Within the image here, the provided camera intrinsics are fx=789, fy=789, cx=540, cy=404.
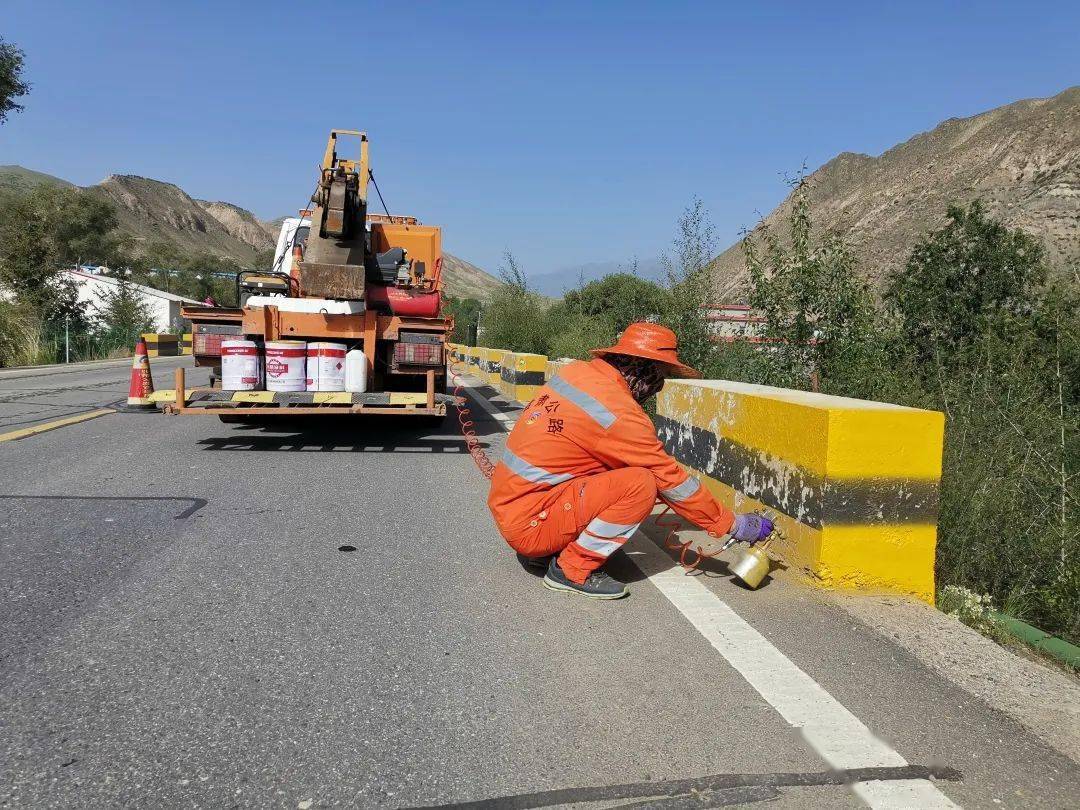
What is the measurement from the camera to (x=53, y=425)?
370 inches

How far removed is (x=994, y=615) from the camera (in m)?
3.87

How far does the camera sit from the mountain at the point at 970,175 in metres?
27.0

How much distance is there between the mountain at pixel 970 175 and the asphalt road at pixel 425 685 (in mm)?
22315

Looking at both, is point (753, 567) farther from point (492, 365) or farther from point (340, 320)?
point (492, 365)

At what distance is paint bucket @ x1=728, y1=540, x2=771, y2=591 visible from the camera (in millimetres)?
3838

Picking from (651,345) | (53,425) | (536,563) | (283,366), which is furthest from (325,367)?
(651,345)

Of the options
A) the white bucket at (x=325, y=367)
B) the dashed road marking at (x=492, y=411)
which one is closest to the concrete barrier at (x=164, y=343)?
the white bucket at (x=325, y=367)

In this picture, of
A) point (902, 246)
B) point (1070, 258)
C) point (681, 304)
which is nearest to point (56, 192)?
point (902, 246)

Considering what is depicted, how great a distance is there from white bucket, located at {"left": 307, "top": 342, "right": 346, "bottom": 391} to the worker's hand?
5010 mm

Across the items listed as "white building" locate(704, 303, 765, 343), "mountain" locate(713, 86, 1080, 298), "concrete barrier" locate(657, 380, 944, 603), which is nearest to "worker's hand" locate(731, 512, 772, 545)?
"concrete barrier" locate(657, 380, 944, 603)

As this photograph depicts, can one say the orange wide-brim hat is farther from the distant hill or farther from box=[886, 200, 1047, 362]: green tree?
the distant hill

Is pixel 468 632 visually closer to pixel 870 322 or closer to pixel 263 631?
pixel 263 631

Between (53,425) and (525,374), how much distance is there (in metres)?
6.46

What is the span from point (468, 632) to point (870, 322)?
6.13 m
